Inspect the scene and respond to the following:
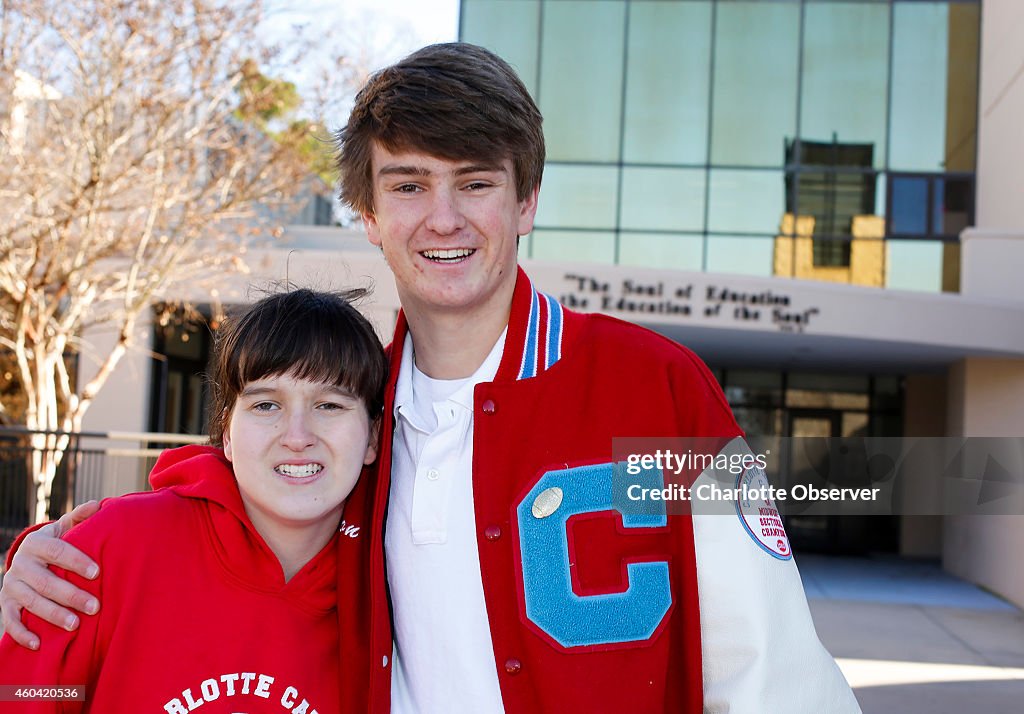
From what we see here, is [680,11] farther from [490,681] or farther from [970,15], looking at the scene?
[490,681]

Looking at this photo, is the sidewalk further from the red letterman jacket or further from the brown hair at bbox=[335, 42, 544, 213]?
the brown hair at bbox=[335, 42, 544, 213]

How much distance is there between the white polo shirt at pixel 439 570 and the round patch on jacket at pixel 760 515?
0.57m

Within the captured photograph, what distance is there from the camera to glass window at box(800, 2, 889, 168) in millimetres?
18531

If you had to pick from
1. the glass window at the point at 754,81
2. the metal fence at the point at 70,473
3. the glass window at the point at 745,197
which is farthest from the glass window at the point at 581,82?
the metal fence at the point at 70,473

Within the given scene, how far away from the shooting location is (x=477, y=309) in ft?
7.67

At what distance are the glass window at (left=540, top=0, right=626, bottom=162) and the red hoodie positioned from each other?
17.1 meters

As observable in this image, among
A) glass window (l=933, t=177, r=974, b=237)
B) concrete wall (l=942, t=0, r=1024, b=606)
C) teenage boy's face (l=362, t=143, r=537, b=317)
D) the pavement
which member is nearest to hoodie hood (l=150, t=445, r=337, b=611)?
teenage boy's face (l=362, t=143, r=537, b=317)

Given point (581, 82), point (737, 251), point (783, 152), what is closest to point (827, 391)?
point (737, 251)

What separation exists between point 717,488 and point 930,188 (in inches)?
713

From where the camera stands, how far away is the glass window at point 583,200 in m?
18.6

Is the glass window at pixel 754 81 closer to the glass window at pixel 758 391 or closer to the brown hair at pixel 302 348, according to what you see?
the glass window at pixel 758 391

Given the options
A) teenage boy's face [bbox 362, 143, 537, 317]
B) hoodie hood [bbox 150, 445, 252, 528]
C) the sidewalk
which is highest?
teenage boy's face [bbox 362, 143, 537, 317]

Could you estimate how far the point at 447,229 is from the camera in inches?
90.4

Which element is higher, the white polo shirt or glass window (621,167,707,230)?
glass window (621,167,707,230)
